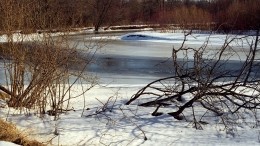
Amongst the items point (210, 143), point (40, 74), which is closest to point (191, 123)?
point (210, 143)

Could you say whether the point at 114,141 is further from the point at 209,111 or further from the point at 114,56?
the point at 114,56

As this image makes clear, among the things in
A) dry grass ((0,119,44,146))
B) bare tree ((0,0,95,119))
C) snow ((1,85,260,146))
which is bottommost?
snow ((1,85,260,146))

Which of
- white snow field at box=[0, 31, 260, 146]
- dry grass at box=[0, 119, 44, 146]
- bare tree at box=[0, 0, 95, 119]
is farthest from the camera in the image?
bare tree at box=[0, 0, 95, 119]

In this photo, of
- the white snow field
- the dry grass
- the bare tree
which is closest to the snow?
the white snow field

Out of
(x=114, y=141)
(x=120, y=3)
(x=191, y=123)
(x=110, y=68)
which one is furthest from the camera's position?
(x=120, y=3)

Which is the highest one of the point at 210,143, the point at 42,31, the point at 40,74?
the point at 42,31

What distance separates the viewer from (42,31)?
6.00 meters

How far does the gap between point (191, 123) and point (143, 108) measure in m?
0.90

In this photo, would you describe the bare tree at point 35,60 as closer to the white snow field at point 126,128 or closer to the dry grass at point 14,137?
the white snow field at point 126,128

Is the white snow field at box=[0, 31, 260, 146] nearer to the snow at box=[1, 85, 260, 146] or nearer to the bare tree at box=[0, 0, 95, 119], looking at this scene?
the snow at box=[1, 85, 260, 146]

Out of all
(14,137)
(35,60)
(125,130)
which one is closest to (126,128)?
(125,130)

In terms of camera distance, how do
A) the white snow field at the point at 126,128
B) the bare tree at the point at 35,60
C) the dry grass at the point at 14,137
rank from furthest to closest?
1. the bare tree at the point at 35,60
2. the white snow field at the point at 126,128
3. the dry grass at the point at 14,137

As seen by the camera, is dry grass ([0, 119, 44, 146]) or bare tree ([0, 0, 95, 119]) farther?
bare tree ([0, 0, 95, 119])

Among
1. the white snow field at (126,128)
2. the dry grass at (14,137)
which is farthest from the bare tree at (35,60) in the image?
the dry grass at (14,137)
